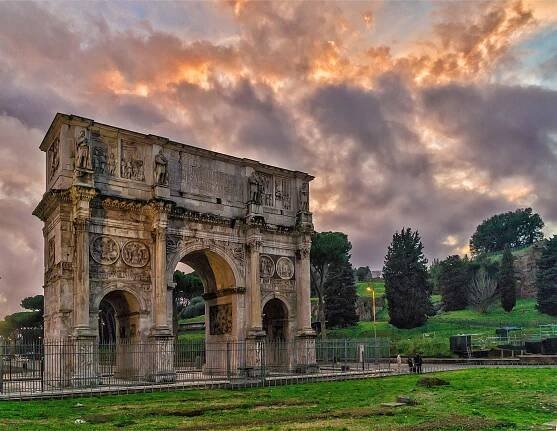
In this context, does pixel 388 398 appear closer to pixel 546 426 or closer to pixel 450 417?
pixel 450 417

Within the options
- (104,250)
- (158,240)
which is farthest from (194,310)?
(104,250)

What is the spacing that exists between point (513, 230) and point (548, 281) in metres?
55.3

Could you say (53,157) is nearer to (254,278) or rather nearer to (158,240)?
(158,240)

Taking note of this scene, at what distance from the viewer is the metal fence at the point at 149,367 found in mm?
22531

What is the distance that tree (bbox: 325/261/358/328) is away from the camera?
58375 mm

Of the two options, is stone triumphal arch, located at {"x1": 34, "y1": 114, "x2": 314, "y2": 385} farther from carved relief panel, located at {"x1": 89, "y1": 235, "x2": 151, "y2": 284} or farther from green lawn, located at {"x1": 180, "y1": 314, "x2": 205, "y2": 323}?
green lawn, located at {"x1": 180, "y1": 314, "x2": 205, "y2": 323}

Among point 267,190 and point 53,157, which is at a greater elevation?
point 53,157

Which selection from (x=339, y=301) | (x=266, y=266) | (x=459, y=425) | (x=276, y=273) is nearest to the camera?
(x=459, y=425)

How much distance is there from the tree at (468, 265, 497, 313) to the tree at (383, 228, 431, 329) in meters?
11.1

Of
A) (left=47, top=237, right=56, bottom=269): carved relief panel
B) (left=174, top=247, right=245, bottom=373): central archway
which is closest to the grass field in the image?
(left=174, top=247, right=245, bottom=373): central archway

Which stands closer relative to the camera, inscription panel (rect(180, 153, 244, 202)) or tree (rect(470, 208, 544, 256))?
inscription panel (rect(180, 153, 244, 202))

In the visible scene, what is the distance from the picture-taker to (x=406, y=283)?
57.8 m

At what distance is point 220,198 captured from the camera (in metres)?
29.2

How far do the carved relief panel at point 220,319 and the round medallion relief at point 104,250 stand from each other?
265 inches
